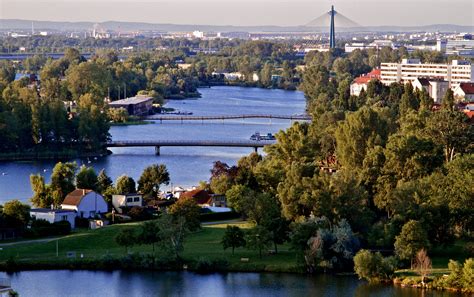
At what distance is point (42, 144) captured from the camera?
36281 millimetres

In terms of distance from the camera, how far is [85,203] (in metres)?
22.6

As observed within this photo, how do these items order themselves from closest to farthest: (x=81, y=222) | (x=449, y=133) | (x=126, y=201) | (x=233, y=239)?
(x=233, y=239)
(x=81, y=222)
(x=126, y=201)
(x=449, y=133)

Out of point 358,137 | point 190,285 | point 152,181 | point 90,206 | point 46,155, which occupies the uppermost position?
point 358,137

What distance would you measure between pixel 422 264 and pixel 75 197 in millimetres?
7774

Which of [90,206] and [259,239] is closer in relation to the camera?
[259,239]

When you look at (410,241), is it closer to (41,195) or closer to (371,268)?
(371,268)

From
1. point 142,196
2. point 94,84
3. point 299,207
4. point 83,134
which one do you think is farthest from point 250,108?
point 299,207

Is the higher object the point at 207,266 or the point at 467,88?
the point at 467,88

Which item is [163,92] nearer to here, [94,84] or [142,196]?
[94,84]

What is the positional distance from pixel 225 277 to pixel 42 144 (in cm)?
1905

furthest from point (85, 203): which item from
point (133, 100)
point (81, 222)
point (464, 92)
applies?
point (133, 100)

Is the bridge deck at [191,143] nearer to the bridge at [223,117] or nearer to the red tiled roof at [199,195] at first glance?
the bridge at [223,117]

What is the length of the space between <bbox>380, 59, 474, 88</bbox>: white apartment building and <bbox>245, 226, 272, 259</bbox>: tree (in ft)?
128

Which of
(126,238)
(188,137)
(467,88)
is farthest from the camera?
(467,88)
